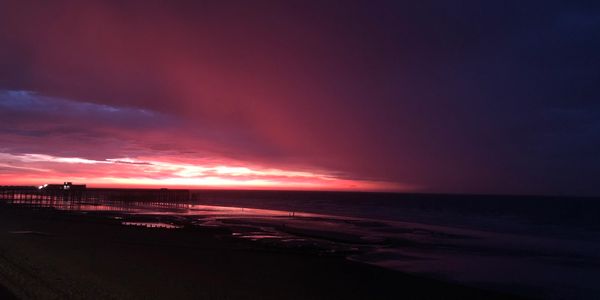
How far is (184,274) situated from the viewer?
15.2 m

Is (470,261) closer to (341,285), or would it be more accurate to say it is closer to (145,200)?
(341,285)

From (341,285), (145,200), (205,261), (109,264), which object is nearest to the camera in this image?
(341,285)

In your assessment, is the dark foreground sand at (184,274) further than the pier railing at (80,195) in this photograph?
No

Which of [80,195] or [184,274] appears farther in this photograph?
A: [80,195]

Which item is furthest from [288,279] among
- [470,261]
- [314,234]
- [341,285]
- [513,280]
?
[314,234]

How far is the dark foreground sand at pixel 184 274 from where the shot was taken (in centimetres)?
1252

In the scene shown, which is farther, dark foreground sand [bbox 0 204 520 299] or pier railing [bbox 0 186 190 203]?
pier railing [bbox 0 186 190 203]

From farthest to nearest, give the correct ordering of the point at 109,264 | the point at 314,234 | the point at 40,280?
the point at 314,234 < the point at 109,264 < the point at 40,280

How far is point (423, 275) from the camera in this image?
1820 centimetres

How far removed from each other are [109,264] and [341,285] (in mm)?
7843

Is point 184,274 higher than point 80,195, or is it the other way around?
point 80,195

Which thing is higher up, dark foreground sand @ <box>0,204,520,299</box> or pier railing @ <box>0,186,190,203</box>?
pier railing @ <box>0,186,190,203</box>

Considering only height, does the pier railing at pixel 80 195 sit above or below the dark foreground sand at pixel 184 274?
above

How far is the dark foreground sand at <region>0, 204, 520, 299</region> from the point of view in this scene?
41.1 ft
